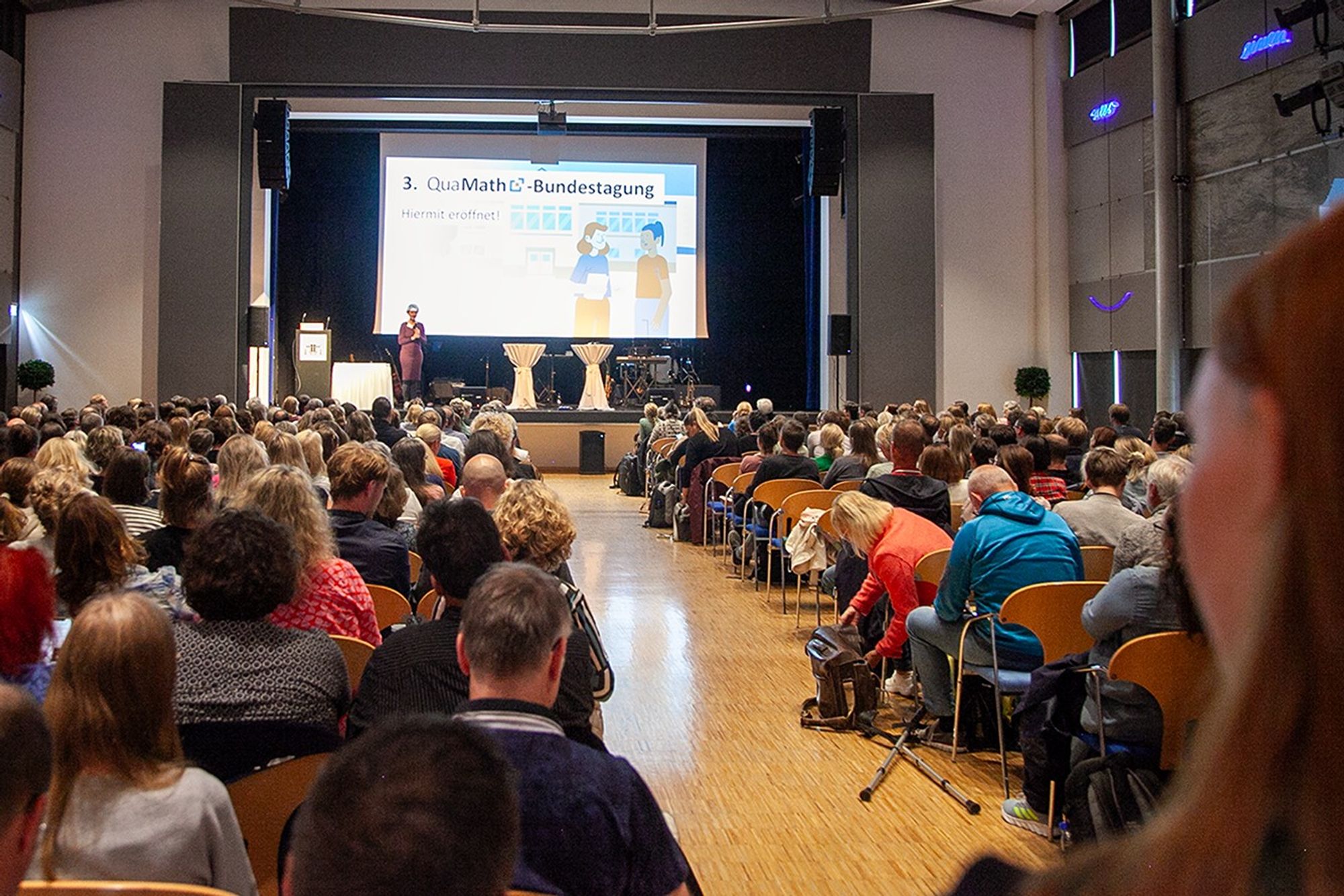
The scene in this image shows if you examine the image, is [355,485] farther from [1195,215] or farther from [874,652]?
[1195,215]

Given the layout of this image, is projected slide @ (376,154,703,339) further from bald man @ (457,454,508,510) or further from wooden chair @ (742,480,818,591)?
bald man @ (457,454,508,510)

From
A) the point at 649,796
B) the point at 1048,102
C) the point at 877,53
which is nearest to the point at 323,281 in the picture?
the point at 877,53

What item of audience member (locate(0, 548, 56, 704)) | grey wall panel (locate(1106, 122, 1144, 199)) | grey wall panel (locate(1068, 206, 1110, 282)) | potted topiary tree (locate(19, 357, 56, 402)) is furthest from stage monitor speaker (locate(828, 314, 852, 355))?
audience member (locate(0, 548, 56, 704))

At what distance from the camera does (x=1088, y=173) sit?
53.5 ft

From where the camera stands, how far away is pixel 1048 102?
55.6 feet

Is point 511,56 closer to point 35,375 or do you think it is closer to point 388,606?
point 35,375

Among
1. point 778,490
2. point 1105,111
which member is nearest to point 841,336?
point 1105,111

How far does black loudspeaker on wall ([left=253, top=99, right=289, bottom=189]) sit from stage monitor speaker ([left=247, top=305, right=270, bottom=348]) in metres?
1.58

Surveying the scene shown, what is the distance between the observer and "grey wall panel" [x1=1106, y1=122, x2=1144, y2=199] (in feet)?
49.2

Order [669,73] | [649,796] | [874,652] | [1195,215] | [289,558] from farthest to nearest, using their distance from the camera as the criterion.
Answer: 1. [669,73]
2. [1195,215]
3. [874,652]
4. [289,558]
5. [649,796]

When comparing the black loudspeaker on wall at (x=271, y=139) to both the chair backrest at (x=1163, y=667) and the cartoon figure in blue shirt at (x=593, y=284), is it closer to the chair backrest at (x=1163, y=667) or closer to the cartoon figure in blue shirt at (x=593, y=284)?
the cartoon figure in blue shirt at (x=593, y=284)

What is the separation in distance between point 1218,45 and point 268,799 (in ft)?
44.1

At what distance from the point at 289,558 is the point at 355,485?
1.75 m

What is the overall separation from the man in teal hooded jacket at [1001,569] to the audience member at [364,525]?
1.99 metres
